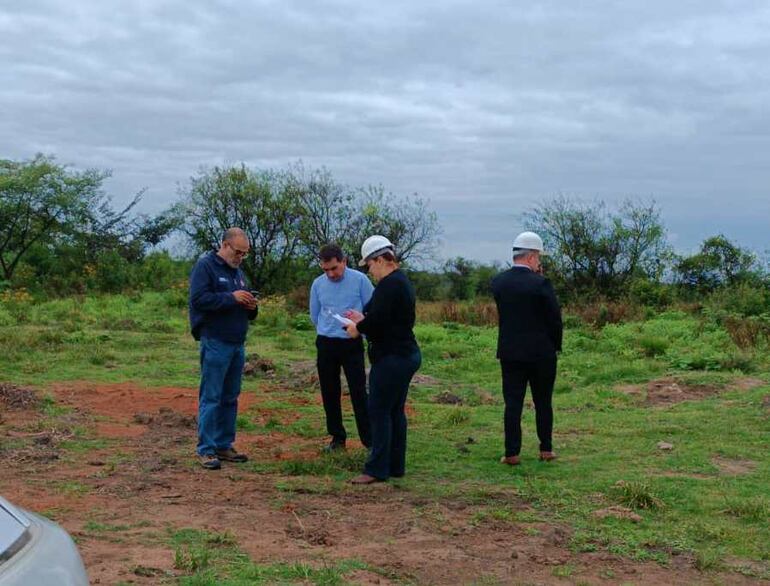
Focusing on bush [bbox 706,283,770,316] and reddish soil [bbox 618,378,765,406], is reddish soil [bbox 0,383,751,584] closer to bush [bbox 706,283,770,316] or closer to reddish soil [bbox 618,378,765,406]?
reddish soil [bbox 618,378,765,406]

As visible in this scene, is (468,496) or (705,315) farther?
(705,315)

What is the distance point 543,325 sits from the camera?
7844 millimetres

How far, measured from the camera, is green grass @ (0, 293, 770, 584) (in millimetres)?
5957

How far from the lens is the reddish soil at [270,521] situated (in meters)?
5.21

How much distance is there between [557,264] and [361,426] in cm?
2161

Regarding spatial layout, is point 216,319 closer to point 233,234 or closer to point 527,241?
point 233,234

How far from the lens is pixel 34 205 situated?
3108 cm

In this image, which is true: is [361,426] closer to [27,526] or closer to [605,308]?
[27,526]

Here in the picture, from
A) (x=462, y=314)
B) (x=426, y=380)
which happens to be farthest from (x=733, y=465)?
(x=462, y=314)

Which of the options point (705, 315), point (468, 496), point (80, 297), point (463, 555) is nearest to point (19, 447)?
point (468, 496)

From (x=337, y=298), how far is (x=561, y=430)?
303 cm

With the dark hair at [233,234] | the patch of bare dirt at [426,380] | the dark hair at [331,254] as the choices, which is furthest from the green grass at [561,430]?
the dark hair at [233,234]

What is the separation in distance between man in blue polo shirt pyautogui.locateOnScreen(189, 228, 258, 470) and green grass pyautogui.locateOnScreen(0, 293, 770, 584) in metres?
0.54

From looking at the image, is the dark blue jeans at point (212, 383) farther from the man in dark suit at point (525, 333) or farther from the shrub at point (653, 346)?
the shrub at point (653, 346)
